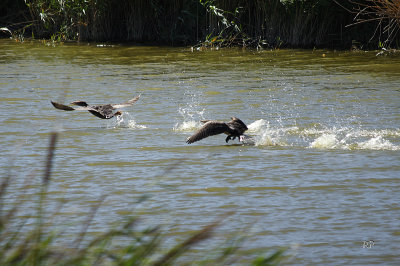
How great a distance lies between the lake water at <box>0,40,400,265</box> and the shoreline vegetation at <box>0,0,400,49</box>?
1.87 meters

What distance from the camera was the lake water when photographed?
16.9 feet

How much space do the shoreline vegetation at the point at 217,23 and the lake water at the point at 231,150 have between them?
6.13 feet

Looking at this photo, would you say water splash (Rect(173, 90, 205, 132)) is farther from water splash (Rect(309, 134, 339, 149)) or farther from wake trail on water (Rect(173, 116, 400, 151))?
water splash (Rect(309, 134, 339, 149))

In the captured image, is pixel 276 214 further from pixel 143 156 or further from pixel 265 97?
pixel 265 97

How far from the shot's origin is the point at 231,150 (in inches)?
321

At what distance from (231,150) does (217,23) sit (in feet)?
37.2

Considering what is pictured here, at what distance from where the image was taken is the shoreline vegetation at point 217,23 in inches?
706

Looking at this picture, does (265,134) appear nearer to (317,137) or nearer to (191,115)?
(317,137)

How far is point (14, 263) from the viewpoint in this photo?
8.63 ft

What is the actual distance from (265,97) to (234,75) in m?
2.72

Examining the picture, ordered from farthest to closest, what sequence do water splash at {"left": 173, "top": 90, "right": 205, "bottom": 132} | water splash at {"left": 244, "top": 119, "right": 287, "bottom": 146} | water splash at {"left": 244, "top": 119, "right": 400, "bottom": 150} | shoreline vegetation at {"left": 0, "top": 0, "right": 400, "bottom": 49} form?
1. shoreline vegetation at {"left": 0, "top": 0, "right": 400, "bottom": 49}
2. water splash at {"left": 173, "top": 90, "right": 205, "bottom": 132}
3. water splash at {"left": 244, "top": 119, "right": 287, "bottom": 146}
4. water splash at {"left": 244, "top": 119, "right": 400, "bottom": 150}

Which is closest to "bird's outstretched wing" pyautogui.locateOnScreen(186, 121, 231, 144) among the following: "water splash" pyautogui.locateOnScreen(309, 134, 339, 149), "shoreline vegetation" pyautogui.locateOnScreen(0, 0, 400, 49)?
"water splash" pyautogui.locateOnScreen(309, 134, 339, 149)

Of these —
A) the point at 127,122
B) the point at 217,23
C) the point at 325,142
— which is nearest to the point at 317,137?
the point at 325,142

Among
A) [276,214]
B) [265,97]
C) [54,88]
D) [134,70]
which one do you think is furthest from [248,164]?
[134,70]
